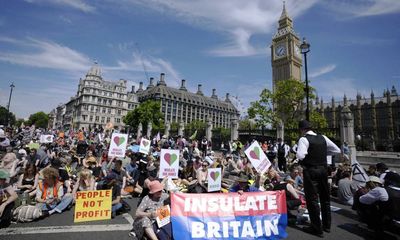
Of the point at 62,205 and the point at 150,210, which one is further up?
the point at 150,210

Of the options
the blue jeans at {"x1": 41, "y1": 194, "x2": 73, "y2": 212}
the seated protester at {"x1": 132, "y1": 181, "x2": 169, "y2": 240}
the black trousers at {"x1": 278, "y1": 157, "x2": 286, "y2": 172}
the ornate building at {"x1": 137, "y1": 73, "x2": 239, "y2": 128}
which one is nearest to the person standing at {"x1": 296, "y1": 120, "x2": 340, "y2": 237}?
the seated protester at {"x1": 132, "y1": 181, "x2": 169, "y2": 240}

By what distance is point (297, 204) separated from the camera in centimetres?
646

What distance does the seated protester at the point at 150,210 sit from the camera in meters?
4.39

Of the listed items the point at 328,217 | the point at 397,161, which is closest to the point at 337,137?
the point at 397,161

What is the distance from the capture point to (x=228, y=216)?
4.73 m

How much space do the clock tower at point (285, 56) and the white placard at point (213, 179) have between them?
296 feet

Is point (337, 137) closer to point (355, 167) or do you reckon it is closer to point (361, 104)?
point (355, 167)

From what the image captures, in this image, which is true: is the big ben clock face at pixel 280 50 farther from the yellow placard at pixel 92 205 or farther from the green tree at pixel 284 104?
the yellow placard at pixel 92 205

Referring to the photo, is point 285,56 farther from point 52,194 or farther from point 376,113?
point 52,194

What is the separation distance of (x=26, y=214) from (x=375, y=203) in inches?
323

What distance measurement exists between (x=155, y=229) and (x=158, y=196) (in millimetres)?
606

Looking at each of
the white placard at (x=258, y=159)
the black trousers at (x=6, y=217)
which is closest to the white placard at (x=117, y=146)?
the black trousers at (x=6, y=217)

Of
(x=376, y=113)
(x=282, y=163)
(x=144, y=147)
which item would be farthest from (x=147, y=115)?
(x=376, y=113)

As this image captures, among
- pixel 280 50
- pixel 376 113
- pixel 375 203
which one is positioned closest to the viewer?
pixel 375 203
